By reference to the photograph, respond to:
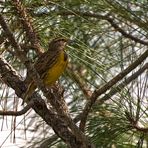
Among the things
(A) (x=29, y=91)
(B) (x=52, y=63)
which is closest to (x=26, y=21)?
(A) (x=29, y=91)

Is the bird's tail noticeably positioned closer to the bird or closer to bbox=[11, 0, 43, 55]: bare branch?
the bird

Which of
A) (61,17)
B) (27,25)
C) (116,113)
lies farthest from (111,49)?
(27,25)

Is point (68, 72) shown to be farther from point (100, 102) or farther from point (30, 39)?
point (30, 39)

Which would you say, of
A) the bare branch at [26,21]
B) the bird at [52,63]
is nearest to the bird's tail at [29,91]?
the bird at [52,63]

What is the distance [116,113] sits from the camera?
156 centimetres

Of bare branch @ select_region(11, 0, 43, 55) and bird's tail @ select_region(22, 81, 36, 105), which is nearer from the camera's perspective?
bare branch @ select_region(11, 0, 43, 55)

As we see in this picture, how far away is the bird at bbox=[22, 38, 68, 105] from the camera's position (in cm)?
156

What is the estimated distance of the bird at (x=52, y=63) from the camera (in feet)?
5.11

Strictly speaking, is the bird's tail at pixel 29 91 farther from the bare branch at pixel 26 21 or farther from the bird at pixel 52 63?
the bare branch at pixel 26 21

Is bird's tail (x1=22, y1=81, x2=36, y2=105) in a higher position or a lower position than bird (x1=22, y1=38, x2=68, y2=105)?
lower

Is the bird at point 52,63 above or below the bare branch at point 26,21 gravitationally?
below

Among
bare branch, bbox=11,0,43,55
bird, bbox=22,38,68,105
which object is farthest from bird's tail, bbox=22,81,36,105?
bare branch, bbox=11,0,43,55

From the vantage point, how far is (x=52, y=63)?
1.80m

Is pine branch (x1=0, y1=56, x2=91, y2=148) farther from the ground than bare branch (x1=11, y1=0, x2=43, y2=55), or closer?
closer
